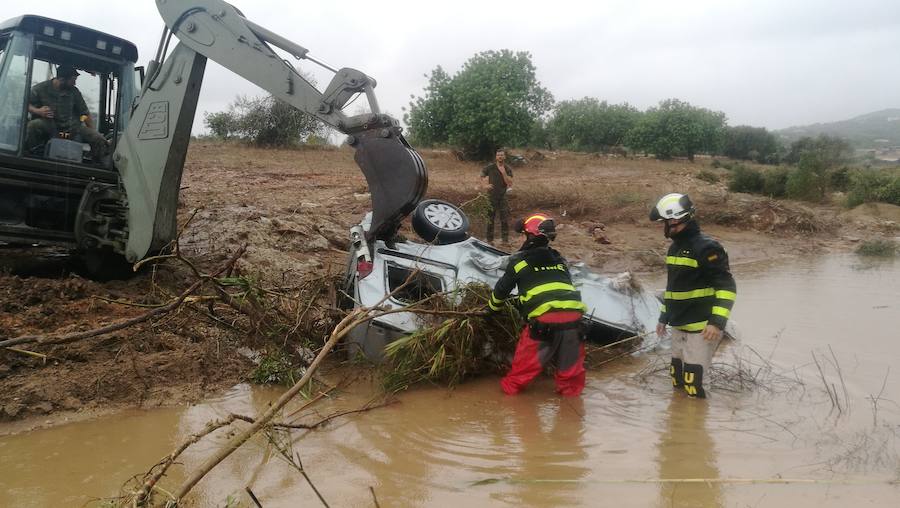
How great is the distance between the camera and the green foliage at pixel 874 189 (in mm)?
17891

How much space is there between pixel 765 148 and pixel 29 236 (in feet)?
172

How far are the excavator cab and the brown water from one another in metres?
3.10

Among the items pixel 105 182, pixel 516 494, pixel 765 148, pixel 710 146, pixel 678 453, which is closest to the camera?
pixel 516 494

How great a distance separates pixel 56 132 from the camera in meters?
6.73

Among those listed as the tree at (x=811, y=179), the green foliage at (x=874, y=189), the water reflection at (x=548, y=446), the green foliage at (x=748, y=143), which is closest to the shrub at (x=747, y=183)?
the tree at (x=811, y=179)

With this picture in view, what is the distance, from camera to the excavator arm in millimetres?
5781

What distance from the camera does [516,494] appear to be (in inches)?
147

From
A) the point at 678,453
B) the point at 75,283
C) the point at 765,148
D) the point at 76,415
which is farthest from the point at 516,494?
the point at 765,148

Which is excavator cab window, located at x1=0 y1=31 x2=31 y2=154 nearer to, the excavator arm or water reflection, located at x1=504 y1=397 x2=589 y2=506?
the excavator arm

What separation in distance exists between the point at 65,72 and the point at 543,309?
5.48 metres

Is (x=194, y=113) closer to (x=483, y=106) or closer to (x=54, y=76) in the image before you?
(x=54, y=76)

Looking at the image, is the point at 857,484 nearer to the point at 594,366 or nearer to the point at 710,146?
→ the point at 594,366

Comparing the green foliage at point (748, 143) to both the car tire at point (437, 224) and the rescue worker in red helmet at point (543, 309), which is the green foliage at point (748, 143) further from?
the rescue worker in red helmet at point (543, 309)

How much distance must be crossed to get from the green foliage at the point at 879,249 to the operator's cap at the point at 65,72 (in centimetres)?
1397
